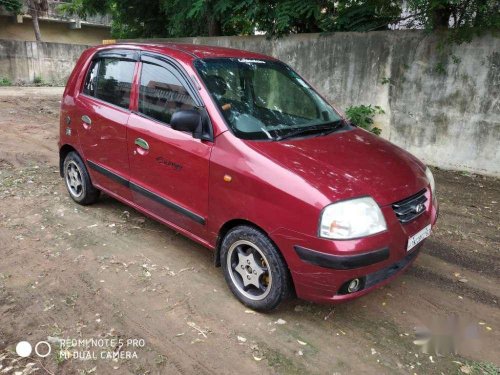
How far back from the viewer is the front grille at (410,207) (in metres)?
2.92

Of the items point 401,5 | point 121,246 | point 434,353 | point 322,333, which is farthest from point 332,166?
point 401,5

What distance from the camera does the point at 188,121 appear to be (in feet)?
10.6

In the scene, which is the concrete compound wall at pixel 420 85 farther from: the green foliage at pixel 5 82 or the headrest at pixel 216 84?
the green foliage at pixel 5 82

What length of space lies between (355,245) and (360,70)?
17.9ft

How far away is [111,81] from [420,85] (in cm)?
480

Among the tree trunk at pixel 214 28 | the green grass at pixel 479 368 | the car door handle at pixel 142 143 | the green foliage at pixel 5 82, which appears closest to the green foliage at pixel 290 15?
the tree trunk at pixel 214 28

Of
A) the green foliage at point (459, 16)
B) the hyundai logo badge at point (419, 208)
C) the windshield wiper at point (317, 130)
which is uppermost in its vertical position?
the green foliage at point (459, 16)

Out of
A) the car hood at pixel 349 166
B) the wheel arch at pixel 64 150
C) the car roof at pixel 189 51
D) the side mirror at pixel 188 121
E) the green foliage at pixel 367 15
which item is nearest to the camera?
the car hood at pixel 349 166

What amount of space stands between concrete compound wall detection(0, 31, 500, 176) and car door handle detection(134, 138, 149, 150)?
4.81 metres

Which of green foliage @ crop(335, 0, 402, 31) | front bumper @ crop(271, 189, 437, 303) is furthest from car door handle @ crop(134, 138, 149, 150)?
green foliage @ crop(335, 0, 402, 31)

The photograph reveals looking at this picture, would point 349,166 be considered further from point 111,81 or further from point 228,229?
point 111,81

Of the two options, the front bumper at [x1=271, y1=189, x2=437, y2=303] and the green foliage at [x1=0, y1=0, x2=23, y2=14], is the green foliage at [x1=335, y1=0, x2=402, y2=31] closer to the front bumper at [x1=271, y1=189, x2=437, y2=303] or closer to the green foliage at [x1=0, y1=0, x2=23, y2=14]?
the front bumper at [x1=271, y1=189, x2=437, y2=303]

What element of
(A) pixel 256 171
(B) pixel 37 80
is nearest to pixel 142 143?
(A) pixel 256 171

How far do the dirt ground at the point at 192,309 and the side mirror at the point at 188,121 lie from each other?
49.5 inches
